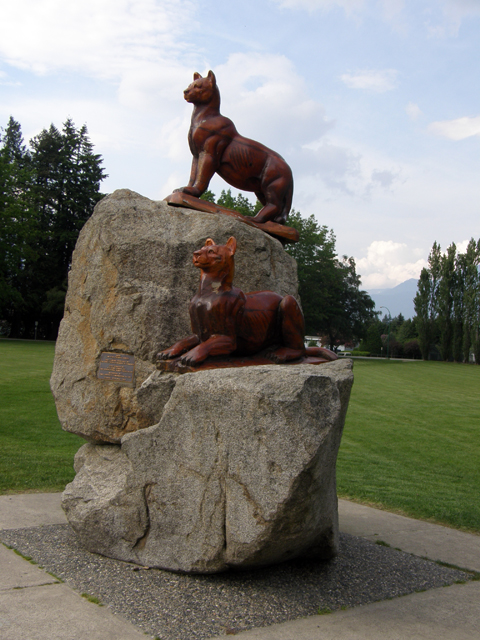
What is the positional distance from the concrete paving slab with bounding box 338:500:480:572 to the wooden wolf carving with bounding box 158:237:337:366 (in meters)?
2.35

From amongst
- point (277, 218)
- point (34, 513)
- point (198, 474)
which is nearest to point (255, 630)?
point (198, 474)

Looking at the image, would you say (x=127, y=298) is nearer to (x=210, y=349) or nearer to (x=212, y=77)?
(x=210, y=349)

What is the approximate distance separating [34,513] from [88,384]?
1875mm

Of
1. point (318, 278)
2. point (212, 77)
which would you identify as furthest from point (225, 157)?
point (318, 278)

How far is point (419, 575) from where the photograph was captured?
5043 mm

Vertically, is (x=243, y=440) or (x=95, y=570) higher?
(x=243, y=440)

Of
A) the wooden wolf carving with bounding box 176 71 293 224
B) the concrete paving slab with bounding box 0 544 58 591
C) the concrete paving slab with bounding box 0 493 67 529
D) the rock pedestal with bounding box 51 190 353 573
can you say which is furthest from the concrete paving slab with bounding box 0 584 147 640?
the wooden wolf carving with bounding box 176 71 293 224

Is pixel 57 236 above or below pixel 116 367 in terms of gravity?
above

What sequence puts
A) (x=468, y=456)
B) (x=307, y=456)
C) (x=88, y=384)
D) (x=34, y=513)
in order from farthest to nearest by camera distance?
(x=468, y=456) < (x=34, y=513) < (x=88, y=384) < (x=307, y=456)

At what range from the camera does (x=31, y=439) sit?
10.7 metres

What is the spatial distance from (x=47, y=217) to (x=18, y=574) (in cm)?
4216

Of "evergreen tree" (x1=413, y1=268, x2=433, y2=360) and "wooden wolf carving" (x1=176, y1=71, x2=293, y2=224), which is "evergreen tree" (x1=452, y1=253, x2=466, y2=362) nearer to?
"evergreen tree" (x1=413, y1=268, x2=433, y2=360)

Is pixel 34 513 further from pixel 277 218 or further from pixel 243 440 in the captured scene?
pixel 277 218

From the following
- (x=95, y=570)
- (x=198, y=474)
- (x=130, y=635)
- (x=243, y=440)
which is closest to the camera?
(x=130, y=635)
